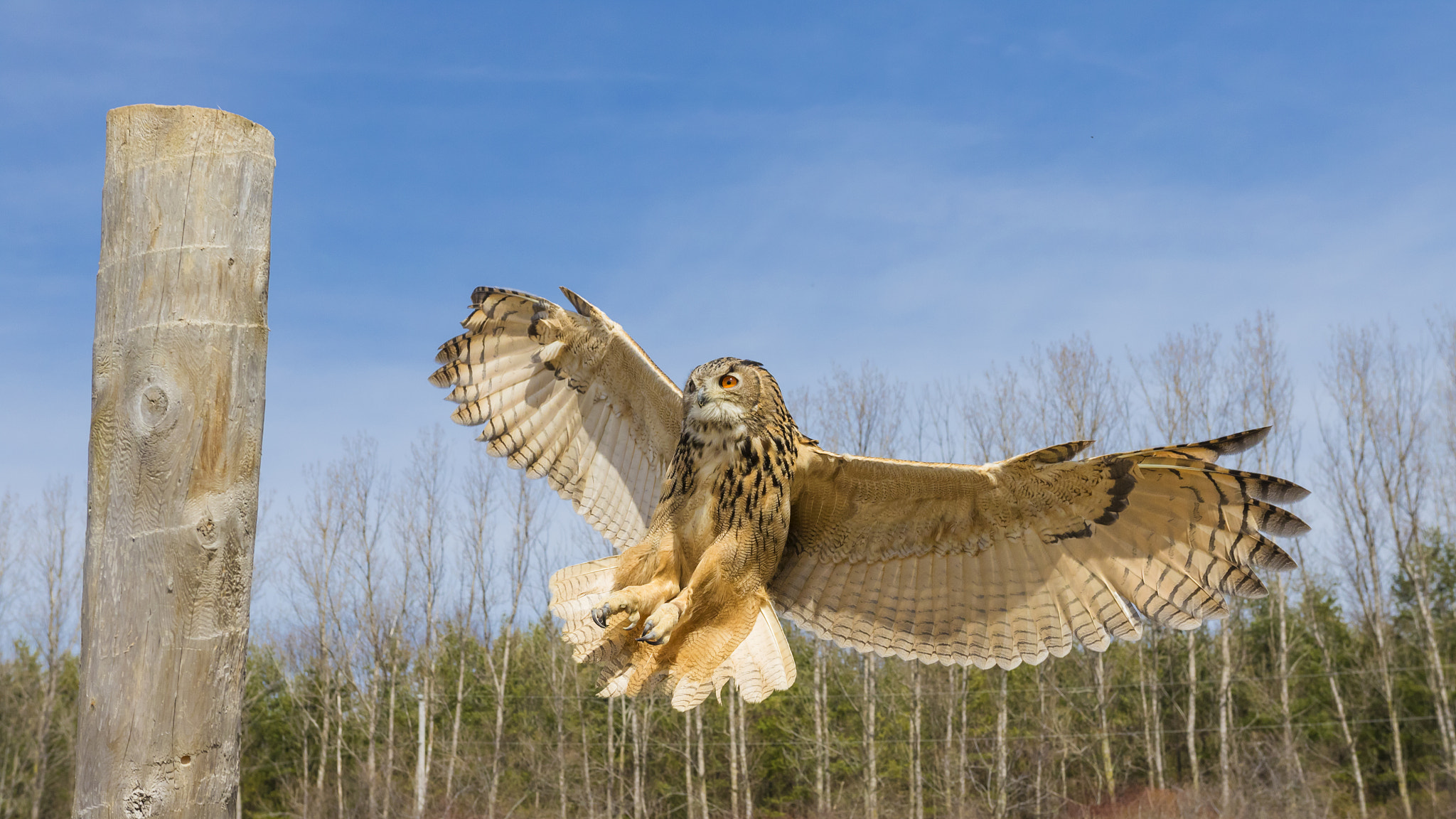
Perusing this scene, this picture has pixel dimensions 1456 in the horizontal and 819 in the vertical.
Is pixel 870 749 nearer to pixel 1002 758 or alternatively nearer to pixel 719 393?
pixel 1002 758

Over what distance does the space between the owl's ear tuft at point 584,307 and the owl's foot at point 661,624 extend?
145cm

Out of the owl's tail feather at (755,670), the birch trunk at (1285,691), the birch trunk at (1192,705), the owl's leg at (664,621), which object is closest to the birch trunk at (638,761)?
the birch trunk at (1192,705)

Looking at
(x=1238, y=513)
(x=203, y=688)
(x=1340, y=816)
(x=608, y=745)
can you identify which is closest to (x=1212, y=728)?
(x=1340, y=816)

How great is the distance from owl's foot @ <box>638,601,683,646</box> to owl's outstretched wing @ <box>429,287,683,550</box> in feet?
4.05

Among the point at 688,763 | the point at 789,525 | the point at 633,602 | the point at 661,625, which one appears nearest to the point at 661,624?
the point at 661,625

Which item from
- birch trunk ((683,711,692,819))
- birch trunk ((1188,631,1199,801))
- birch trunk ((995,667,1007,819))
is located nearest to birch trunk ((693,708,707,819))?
birch trunk ((683,711,692,819))

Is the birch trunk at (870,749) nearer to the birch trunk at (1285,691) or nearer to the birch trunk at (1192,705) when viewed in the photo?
the birch trunk at (1192,705)

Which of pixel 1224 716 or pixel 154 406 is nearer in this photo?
pixel 154 406

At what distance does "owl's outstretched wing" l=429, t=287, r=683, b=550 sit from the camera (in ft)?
14.8

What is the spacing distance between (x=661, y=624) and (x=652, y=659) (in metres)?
0.41

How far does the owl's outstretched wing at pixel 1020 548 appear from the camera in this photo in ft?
12.1

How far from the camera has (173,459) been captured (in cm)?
265

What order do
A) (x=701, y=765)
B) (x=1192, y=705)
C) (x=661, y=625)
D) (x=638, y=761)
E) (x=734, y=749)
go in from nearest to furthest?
(x=661, y=625), (x=1192, y=705), (x=734, y=749), (x=701, y=765), (x=638, y=761)

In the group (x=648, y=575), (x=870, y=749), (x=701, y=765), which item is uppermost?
(x=648, y=575)
